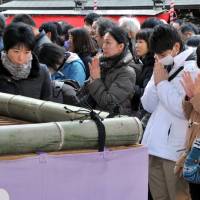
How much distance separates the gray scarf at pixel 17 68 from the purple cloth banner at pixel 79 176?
161 cm

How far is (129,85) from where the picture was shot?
4227 mm

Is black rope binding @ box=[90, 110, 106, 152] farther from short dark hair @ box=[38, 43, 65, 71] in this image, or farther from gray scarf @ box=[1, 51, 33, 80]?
short dark hair @ box=[38, 43, 65, 71]

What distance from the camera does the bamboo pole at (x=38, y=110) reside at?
2.00 m

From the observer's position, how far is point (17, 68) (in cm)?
336

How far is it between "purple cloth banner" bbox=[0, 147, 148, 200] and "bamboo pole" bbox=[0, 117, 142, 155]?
Result: 0.11 feet

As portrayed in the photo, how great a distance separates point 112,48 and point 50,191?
9.15 ft

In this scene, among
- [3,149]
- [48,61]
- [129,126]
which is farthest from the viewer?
[48,61]

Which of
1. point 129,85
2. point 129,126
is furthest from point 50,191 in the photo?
point 129,85

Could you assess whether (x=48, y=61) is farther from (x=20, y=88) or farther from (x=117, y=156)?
(x=117, y=156)

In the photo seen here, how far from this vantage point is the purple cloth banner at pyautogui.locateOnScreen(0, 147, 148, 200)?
1.66 meters

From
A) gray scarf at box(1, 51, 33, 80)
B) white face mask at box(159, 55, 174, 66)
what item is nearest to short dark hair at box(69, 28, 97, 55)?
white face mask at box(159, 55, 174, 66)

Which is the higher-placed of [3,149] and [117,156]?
[3,149]

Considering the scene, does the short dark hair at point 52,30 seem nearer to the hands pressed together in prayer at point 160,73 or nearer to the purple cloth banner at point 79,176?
the hands pressed together in prayer at point 160,73

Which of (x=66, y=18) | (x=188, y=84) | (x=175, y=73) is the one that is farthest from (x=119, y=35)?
(x=66, y=18)
